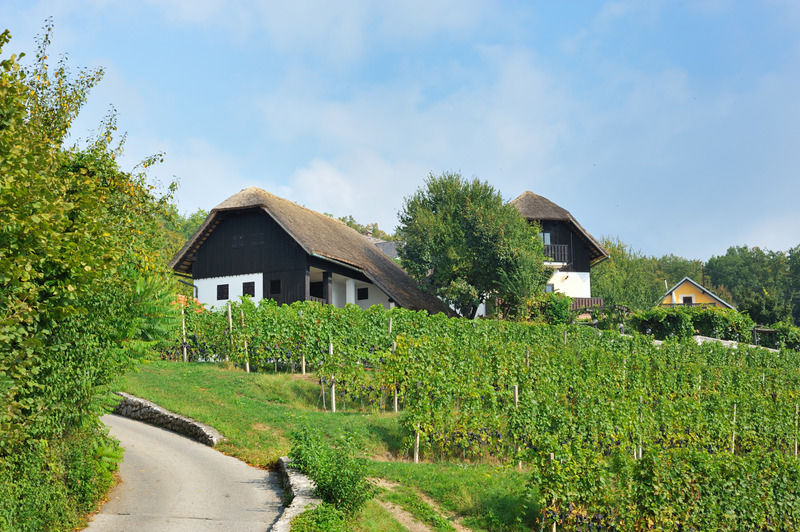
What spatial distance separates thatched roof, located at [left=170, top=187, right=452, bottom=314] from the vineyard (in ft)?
29.0

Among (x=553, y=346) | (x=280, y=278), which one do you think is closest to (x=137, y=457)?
(x=553, y=346)

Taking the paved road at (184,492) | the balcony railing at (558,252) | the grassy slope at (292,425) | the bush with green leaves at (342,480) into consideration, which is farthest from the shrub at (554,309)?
the bush with green leaves at (342,480)

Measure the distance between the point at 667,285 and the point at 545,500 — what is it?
8511 centimetres

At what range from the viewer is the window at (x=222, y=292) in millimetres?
34219

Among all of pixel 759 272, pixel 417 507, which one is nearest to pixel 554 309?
pixel 417 507

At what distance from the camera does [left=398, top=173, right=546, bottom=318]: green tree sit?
114 feet

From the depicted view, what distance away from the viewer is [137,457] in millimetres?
13305

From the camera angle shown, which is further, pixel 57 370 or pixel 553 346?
pixel 553 346

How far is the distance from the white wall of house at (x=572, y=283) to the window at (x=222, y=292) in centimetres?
2192

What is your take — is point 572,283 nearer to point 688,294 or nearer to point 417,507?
point 688,294

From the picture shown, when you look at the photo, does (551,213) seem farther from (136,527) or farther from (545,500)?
(136,527)

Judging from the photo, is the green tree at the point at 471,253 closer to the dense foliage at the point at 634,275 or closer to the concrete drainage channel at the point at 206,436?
the dense foliage at the point at 634,275

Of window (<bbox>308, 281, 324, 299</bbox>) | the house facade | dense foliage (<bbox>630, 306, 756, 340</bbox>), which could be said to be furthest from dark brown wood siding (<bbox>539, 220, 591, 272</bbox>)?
window (<bbox>308, 281, 324, 299</bbox>)

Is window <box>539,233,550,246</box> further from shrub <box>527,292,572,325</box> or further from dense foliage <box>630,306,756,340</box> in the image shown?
shrub <box>527,292,572,325</box>
